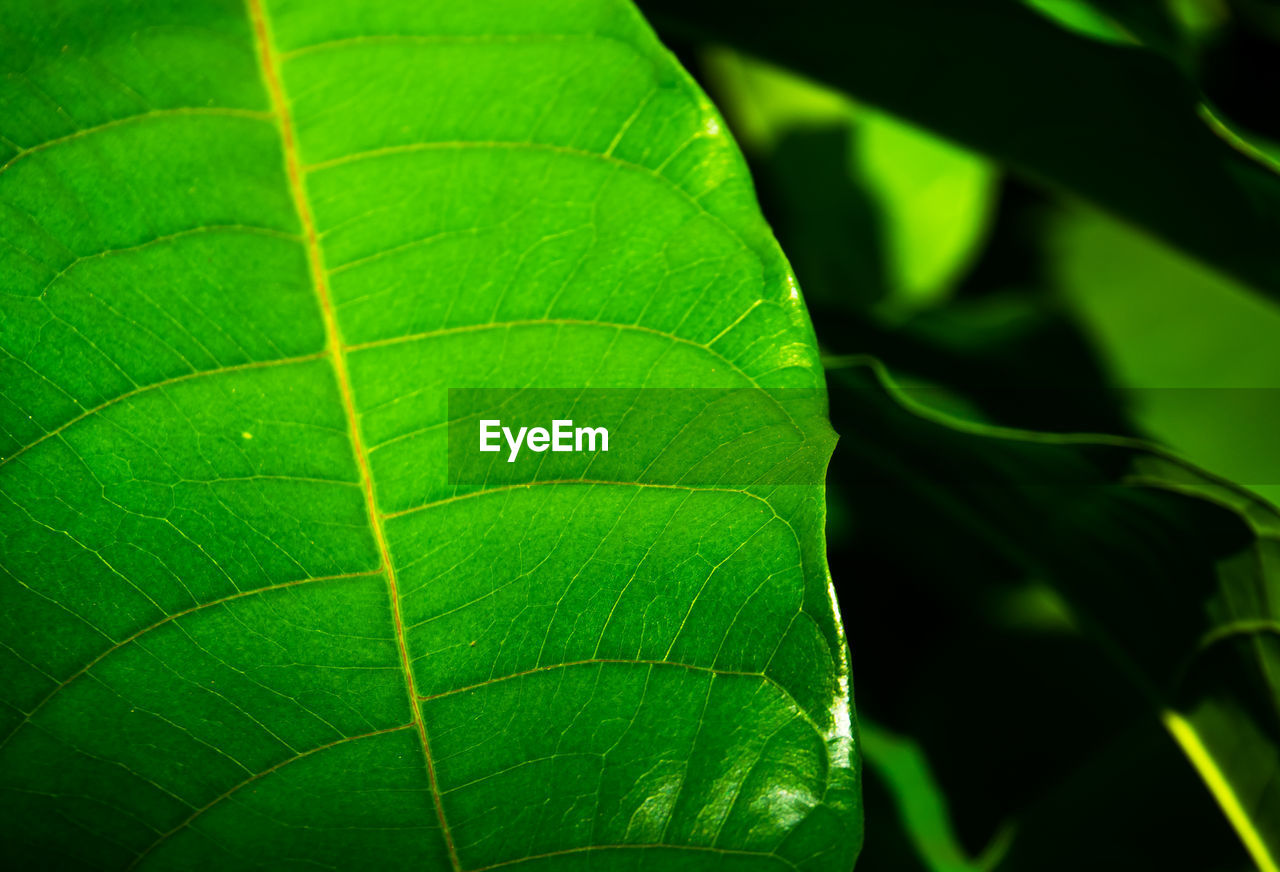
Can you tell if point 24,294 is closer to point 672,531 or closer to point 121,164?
point 121,164

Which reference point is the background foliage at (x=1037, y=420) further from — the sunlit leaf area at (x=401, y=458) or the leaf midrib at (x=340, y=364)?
the leaf midrib at (x=340, y=364)

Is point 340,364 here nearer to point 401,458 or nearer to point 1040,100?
point 401,458

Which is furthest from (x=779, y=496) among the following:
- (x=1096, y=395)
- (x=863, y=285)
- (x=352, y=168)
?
(x=863, y=285)

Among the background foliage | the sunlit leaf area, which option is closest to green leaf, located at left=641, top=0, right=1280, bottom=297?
the background foliage

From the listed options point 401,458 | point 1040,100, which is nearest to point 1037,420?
point 1040,100

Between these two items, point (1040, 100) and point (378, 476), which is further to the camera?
point (1040, 100)
